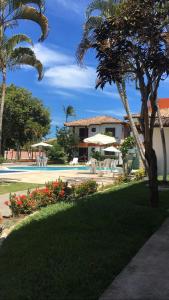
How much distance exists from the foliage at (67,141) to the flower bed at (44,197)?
37485 millimetres

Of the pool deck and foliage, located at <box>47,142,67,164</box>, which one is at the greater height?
foliage, located at <box>47,142,67,164</box>

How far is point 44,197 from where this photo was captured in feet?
33.6

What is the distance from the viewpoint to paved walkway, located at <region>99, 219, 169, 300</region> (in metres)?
4.13

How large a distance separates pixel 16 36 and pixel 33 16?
1.04m

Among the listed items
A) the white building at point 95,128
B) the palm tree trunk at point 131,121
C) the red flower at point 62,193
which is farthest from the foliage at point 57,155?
the red flower at point 62,193

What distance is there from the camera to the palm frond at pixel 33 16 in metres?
15.6

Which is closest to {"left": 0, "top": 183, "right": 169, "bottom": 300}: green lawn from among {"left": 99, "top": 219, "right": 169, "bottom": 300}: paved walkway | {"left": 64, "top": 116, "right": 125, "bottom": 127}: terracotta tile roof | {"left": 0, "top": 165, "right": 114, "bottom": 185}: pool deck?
{"left": 99, "top": 219, "right": 169, "bottom": 300}: paved walkway

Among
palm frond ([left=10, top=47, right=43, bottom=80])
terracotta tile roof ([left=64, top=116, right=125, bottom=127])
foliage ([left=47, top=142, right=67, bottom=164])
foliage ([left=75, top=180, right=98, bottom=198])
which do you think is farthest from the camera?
terracotta tile roof ([left=64, top=116, right=125, bottom=127])

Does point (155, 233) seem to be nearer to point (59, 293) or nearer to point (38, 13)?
point (59, 293)

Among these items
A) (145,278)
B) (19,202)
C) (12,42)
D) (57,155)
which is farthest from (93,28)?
(57,155)

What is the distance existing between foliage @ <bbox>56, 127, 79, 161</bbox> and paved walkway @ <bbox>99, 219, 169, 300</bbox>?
43902 mm

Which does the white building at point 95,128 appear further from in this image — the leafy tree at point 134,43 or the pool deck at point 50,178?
the leafy tree at point 134,43

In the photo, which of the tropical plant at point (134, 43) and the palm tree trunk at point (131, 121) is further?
the palm tree trunk at point (131, 121)

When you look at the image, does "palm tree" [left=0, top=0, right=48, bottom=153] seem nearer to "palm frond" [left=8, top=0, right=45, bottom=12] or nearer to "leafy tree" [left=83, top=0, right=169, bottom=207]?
"palm frond" [left=8, top=0, right=45, bottom=12]
